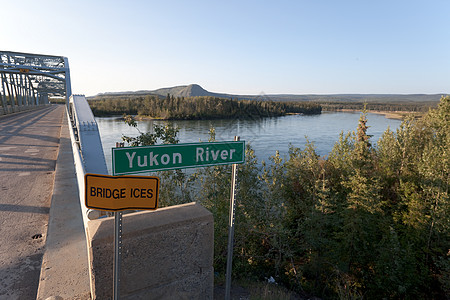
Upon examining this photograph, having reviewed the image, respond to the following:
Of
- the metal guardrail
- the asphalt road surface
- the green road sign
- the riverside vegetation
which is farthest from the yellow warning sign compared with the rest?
the riverside vegetation

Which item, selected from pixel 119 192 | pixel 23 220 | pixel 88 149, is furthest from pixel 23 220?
pixel 119 192

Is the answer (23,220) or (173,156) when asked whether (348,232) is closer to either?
(23,220)

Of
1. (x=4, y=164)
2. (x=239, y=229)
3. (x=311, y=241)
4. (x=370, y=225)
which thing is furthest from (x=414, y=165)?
(x=4, y=164)

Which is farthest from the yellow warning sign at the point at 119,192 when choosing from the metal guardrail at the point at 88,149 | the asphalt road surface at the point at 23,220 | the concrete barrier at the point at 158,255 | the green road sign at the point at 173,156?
the metal guardrail at the point at 88,149

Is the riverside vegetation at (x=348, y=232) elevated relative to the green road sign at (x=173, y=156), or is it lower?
lower

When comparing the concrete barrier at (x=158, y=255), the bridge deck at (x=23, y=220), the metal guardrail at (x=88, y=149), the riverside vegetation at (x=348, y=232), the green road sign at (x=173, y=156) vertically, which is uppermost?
the green road sign at (x=173, y=156)

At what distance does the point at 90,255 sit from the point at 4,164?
308 inches

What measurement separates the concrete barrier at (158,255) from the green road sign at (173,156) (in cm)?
50

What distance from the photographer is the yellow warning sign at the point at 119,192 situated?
1.71 metres

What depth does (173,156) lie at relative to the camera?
226 centimetres

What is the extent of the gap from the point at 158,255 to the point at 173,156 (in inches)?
33.6

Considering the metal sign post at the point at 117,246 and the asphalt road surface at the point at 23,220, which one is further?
the asphalt road surface at the point at 23,220

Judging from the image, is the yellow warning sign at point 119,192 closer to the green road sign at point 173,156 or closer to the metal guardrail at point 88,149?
the green road sign at point 173,156

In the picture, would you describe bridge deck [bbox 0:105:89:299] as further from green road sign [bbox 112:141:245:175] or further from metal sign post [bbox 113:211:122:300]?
green road sign [bbox 112:141:245:175]
